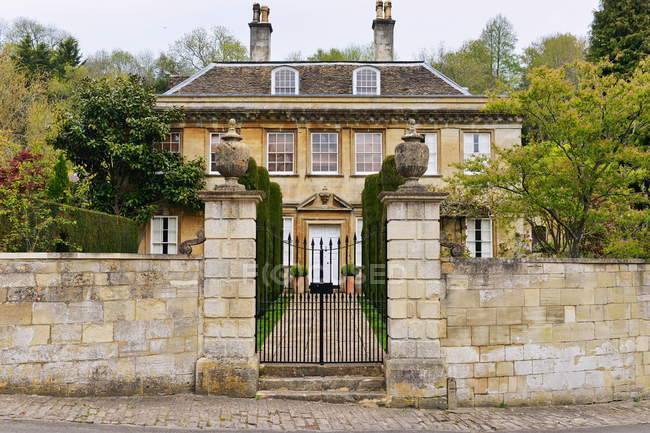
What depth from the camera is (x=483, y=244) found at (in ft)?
67.3

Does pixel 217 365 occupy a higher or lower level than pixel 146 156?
lower

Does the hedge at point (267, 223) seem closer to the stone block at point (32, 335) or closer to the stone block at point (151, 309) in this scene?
the stone block at point (151, 309)

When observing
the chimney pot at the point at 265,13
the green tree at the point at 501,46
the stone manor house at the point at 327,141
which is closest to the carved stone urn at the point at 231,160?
the stone manor house at the point at 327,141

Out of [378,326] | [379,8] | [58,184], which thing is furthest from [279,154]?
[378,326]

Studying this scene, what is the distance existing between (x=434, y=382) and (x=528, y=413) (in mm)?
1467

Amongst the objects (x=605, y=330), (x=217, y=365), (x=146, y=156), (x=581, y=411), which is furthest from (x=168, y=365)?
(x=146, y=156)

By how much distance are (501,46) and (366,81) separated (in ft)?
74.8

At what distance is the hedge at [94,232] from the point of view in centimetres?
1163

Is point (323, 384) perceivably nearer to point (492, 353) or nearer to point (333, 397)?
point (333, 397)

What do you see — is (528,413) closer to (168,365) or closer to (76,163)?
(168,365)

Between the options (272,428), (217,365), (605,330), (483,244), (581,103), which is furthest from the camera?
(483,244)

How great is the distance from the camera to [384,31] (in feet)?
82.1

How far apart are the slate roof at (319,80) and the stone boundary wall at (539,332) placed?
47.5 ft

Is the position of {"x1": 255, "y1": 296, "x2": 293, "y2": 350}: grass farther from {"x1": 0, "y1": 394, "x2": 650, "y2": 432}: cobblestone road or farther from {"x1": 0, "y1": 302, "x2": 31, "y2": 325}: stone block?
{"x1": 0, "y1": 302, "x2": 31, "y2": 325}: stone block
